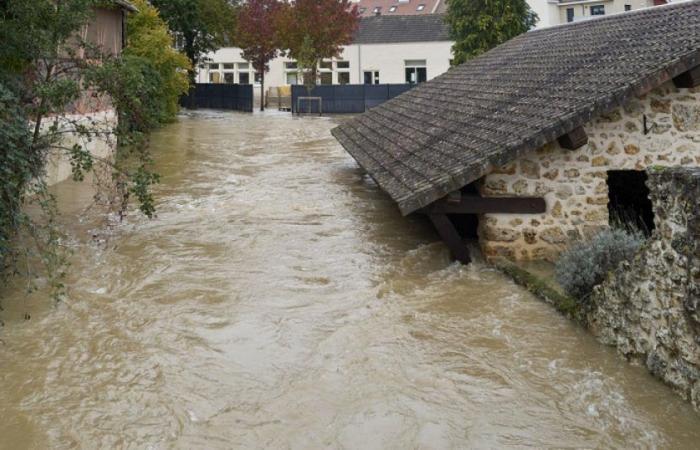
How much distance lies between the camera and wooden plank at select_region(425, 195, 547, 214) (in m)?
8.95

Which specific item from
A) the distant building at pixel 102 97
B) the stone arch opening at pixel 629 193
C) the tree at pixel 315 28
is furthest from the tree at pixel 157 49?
the stone arch opening at pixel 629 193

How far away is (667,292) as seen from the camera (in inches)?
227

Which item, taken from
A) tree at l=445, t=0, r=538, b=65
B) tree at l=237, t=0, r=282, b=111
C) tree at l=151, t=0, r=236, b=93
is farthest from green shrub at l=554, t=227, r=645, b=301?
tree at l=237, t=0, r=282, b=111

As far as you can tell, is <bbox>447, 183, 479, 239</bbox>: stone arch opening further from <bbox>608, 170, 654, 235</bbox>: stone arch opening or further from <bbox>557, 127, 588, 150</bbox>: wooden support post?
<bbox>557, 127, 588, 150</bbox>: wooden support post

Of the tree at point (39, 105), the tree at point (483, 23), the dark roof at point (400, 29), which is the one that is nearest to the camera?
the tree at point (39, 105)

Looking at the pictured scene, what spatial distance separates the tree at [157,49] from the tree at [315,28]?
39.5 ft

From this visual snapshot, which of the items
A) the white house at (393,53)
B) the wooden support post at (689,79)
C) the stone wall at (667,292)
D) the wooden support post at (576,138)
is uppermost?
the white house at (393,53)

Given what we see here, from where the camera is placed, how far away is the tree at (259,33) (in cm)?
4219

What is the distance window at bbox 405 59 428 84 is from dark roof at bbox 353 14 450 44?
4.09 feet

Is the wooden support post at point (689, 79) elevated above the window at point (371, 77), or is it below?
below

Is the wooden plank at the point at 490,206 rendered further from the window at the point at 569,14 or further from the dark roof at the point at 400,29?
the window at the point at 569,14

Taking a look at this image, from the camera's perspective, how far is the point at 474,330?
7375mm

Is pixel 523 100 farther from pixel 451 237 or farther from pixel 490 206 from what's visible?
pixel 451 237

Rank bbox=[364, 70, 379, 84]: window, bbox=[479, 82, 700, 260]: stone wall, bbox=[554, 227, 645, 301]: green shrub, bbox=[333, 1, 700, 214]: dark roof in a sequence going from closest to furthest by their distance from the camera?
bbox=[554, 227, 645, 301]: green shrub < bbox=[333, 1, 700, 214]: dark roof < bbox=[479, 82, 700, 260]: stone wall < bbox=[364, 70, 379, 84]: window
